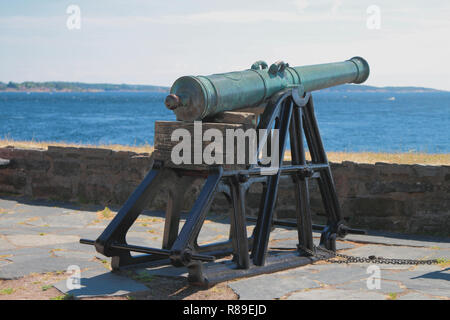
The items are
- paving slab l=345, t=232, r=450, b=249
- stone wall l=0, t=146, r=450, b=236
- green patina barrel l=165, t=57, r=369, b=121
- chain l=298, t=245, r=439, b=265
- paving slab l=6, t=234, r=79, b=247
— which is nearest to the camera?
green patina barrel l=165, t=57, r=369, b=121

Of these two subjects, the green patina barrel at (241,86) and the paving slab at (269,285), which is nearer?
the paving slab at (269,285)

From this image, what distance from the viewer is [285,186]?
28.5ft

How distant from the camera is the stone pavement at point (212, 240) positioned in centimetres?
502

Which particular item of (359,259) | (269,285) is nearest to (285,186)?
(359,259)

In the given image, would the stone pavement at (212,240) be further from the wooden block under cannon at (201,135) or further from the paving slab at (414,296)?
the wooden block under cannon at (201,135)

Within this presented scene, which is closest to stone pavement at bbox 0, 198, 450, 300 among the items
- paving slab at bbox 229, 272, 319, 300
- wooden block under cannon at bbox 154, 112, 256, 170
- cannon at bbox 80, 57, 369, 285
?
paving slab at bbox 229, 272, 319, 300

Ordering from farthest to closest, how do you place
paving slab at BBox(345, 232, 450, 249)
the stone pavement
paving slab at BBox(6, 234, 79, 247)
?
paving slab at BBox(345, 232, 450, 249)
paving slab at BBox(6, 234, 79, 247)
the stone pavement

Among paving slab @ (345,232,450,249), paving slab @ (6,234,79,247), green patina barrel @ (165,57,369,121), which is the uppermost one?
green patina barrel @ (165,57,369,121)

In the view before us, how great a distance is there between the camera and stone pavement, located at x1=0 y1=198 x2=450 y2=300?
16.5ft

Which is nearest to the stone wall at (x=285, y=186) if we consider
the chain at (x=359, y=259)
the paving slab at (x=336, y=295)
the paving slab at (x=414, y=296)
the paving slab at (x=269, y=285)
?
the chain at (x=359, y=259)

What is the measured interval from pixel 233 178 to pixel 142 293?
4.35 feet

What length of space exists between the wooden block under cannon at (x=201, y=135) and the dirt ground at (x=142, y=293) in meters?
1.06

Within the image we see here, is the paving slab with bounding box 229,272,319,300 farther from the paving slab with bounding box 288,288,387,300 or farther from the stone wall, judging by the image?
the stone wall
